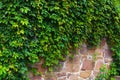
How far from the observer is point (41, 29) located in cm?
439

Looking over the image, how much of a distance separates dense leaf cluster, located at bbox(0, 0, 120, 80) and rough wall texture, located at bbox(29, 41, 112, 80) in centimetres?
19

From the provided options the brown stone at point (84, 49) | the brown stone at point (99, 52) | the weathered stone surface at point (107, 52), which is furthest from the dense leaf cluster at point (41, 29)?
the weathered stone surface at point (107, 52)

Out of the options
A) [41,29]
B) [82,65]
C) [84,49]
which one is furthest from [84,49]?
[41,29]

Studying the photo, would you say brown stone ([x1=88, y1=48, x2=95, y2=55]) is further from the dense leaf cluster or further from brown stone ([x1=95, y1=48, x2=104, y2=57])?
the dense leaf cluster

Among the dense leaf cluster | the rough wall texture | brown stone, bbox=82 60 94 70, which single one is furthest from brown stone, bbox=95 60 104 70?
the dense leaf cluster

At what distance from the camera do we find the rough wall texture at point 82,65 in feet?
15.9

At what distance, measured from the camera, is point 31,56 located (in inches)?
170

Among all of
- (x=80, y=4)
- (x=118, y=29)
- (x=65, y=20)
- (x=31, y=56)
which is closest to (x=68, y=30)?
(x=65, y=20)

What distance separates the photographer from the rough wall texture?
4.85 m

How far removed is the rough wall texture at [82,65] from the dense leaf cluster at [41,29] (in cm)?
19

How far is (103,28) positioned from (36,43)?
5.33 ft

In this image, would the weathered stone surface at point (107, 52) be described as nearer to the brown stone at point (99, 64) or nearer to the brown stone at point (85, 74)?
the brown stone at point (99, 64)

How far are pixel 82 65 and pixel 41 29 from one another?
129 centimetres

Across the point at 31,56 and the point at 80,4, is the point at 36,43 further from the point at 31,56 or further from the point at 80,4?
the point at 80,4
